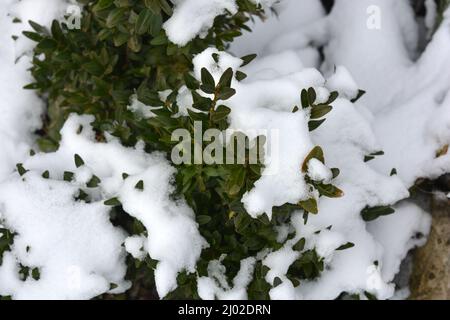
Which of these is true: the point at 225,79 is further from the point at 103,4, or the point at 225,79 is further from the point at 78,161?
the point at 78,161

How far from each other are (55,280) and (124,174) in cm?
42

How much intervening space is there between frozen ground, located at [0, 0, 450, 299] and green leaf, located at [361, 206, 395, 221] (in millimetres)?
25

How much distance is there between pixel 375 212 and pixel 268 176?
0.56 metres

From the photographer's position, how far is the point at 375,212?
6.01ft

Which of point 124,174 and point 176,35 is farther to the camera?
point 124,174

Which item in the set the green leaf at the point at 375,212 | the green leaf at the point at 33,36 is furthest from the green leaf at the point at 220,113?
the green leaf at the point at 33,36

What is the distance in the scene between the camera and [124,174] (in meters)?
1.76

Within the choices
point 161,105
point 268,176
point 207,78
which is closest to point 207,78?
point 207,78

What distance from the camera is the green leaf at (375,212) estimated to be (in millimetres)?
1819

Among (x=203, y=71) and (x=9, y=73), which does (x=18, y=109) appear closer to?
(x=9, y=73)

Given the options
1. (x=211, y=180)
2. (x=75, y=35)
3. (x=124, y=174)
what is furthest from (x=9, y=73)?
(x=211, y=180)

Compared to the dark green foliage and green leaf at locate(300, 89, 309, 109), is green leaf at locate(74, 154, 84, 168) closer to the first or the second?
the dark green foliage
